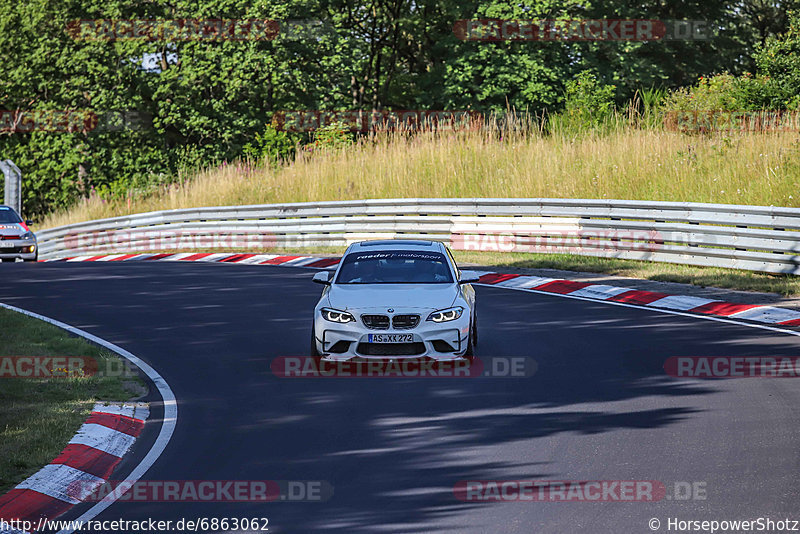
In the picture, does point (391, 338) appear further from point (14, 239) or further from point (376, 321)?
point (14, 239)

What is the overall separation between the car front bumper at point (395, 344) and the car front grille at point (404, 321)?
44 millimetres

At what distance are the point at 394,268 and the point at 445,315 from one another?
5.31ft

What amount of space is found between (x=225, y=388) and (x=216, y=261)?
47.3 feet

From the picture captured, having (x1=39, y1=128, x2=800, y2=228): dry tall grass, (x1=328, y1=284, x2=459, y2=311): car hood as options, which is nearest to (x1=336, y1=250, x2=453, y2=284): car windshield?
(x1=328, y1=284, x2=459, y2=311): car hood

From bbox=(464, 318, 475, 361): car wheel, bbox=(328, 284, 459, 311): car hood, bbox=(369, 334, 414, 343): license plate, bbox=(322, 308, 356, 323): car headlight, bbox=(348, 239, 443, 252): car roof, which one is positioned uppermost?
bbox=(348, 239, 443, 252): car roof

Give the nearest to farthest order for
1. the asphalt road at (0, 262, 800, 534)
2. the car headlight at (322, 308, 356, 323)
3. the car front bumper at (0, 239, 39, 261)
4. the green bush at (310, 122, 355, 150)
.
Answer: the asphalt road at (0, 262, 800, 534)
the car headlight at (322, 308, 356, 323)
the car front bumper at (0, 239, 39, 261)
the green bush at (310, 122, 355, 150)

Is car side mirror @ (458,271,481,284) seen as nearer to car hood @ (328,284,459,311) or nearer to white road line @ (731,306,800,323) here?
car hood @ (328,284,459,311)

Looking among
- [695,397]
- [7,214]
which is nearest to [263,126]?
[7,214]

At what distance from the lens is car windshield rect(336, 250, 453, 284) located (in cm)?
1246

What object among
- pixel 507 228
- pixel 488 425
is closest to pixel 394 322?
pixel 488 425

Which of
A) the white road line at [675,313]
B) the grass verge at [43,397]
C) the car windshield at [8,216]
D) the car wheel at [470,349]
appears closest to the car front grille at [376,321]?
the car wheel at [470,349]

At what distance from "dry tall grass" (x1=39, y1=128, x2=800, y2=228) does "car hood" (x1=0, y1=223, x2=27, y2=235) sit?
580 centimetres

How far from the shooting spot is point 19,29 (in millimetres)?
48156

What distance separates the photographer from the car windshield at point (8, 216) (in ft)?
95.5
